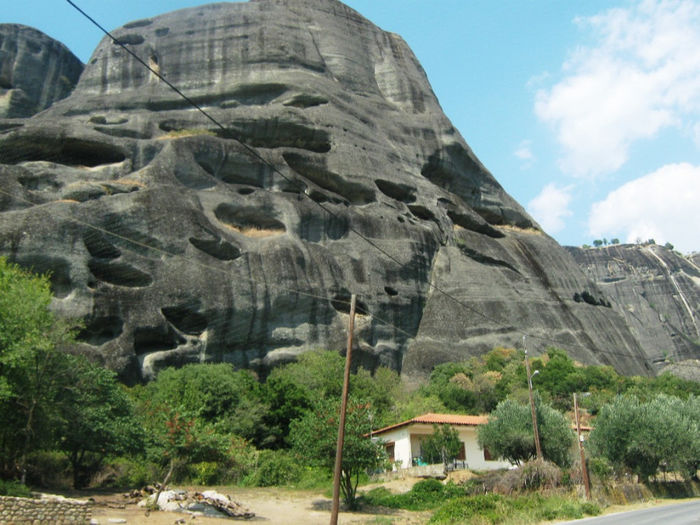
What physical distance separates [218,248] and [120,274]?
22.4ft

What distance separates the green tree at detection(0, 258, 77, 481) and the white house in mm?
16757

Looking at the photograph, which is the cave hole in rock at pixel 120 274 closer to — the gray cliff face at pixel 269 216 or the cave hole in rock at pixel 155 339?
the gray cliff face at pixel 269 216

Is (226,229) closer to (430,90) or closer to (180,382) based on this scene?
(180,382)

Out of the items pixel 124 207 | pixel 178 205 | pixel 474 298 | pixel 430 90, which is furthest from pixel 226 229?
pixel 430 90

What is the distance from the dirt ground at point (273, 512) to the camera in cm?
1788

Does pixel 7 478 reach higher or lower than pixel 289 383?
lower

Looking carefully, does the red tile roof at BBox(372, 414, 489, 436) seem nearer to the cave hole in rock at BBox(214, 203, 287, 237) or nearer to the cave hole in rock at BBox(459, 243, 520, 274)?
A: the cave hole in rock at BBox(214, 203, 287, 237)

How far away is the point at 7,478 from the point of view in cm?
2067

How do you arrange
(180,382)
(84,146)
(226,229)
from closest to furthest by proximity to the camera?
(180,382) < (226,229) < (84,146)

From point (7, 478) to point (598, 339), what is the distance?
4872cm

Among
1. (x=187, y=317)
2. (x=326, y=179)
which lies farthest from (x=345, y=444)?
(x=326, y=179)

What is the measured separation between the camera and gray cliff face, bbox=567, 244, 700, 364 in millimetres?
112000

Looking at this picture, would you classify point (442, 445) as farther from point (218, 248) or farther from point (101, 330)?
point (218, 248)

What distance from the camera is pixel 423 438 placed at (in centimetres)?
3225
